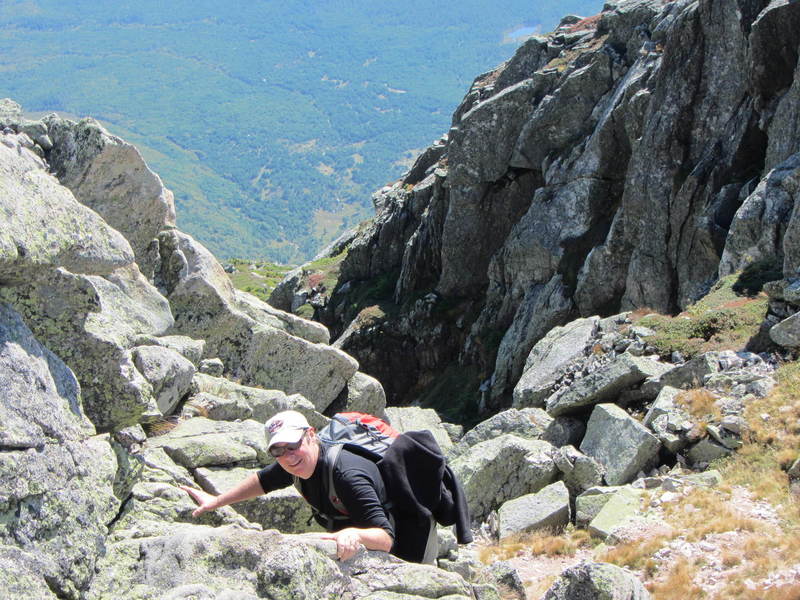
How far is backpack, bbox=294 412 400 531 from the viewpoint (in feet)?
27.4

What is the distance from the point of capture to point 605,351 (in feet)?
106

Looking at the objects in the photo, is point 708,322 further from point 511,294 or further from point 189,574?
point 511,294

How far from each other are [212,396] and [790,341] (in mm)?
17862

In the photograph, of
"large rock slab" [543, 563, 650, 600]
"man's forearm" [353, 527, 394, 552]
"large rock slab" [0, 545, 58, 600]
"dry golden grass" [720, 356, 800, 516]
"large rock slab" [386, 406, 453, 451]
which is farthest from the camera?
"large rock slab" [386, 406, 453, 451]

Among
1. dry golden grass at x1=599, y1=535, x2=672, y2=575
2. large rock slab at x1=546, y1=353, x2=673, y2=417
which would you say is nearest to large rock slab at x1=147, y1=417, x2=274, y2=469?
dry golden grass at x1=599, y1=535, x2=672, y2=575

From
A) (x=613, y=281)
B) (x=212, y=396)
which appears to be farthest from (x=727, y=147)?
(x=212, y=396)

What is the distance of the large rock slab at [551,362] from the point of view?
33812 mm

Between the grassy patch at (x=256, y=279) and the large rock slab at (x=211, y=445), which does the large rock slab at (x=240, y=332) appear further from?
the grassy patch at (x=256, y=279)

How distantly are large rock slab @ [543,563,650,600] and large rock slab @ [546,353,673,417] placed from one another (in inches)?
616

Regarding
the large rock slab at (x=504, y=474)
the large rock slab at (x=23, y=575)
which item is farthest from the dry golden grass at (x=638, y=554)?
the large rock slab at (x=23, y=575)

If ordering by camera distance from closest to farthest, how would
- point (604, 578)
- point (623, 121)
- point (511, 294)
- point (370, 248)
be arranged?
point (604, 578), point (623, 121), point (511, 294), point (370, 248)

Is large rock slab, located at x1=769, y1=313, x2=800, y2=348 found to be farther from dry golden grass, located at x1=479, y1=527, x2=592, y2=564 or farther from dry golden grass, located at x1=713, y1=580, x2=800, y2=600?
dry golden grass, located at x1=713, y1=580, x2=800, y2=600

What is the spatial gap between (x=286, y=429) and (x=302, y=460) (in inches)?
15.1

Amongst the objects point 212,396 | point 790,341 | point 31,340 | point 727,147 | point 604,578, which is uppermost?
point 727,147
